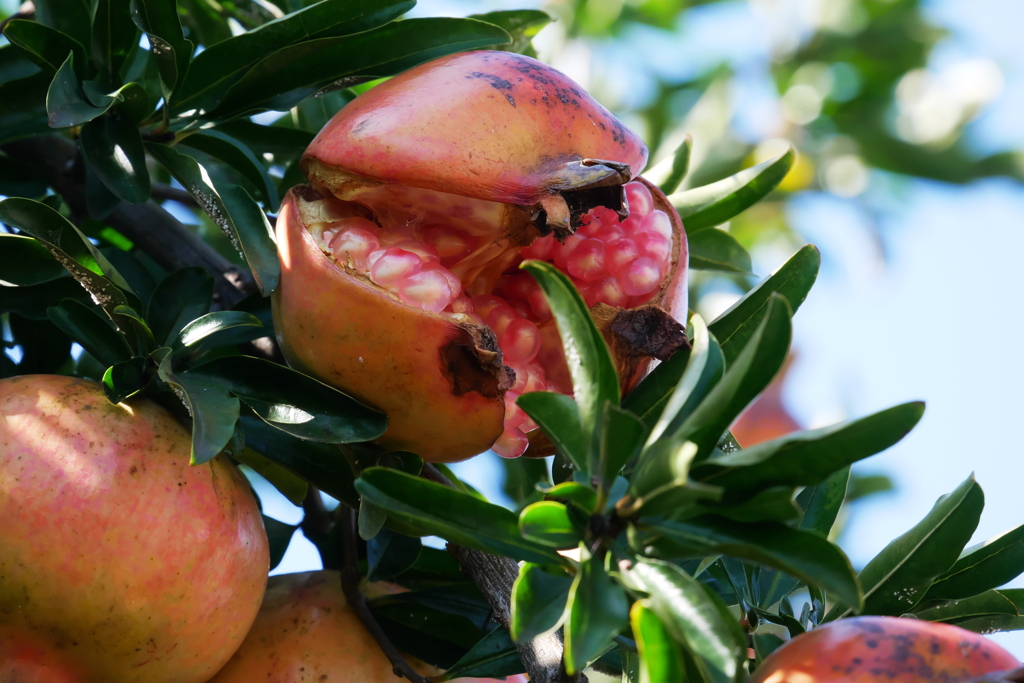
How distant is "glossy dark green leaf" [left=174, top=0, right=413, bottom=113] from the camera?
133cm

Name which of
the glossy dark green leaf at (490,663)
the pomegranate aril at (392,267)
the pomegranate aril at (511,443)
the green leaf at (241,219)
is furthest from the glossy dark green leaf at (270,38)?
the glossy dark green leaf at (490,663)

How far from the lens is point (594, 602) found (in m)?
0.86

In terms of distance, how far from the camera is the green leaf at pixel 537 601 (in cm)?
88

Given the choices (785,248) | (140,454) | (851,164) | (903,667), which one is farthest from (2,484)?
(851,164)

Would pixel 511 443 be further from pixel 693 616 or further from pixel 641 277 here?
pixel 693 616

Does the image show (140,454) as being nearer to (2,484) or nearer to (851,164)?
(2,484)

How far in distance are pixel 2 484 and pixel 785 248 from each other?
3524 mm

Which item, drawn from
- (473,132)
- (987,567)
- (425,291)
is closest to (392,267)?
(425,291)

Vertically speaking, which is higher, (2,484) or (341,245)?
(341,245)

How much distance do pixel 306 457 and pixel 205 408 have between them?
0.73 ft

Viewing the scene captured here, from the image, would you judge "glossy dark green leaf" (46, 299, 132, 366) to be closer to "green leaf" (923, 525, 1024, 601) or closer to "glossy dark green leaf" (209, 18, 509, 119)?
"glossy dark green leaf" (209, 18, 509, 119)

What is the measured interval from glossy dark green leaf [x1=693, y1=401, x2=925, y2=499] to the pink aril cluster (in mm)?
384

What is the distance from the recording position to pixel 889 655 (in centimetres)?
92

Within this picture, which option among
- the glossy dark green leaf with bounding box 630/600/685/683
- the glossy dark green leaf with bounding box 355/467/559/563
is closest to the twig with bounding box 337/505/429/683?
the glossy dark green leaf with bounding box 355/467/559/563
